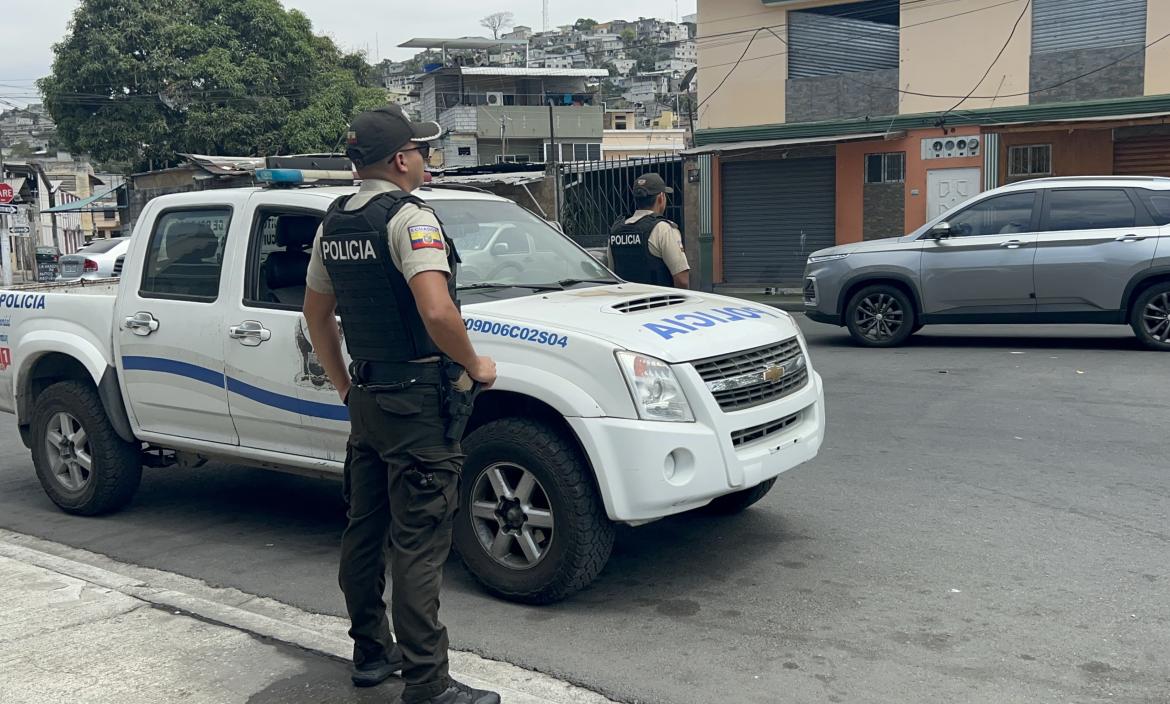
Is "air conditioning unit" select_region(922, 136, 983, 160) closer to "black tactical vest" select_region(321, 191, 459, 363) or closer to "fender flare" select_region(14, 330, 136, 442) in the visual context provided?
"fender flare" select_region(14, 330, 136, 442)

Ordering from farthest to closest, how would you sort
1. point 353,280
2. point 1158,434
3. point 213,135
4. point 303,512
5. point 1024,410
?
point 213,135 → point 1024,410 → point 1158,434 → point 303,512 → point 353,280

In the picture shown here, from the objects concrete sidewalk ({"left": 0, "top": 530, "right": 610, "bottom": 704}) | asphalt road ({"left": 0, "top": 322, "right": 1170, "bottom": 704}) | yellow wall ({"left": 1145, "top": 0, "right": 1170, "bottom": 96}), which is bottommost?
asphalt road ({"left": 0, "top": 322, "right": 1170, "bottom": 704})

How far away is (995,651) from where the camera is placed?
152 inches

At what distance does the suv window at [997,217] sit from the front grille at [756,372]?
7166 mm

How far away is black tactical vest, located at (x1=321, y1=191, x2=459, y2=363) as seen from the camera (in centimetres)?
338

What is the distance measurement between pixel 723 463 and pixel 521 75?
49.6 metres

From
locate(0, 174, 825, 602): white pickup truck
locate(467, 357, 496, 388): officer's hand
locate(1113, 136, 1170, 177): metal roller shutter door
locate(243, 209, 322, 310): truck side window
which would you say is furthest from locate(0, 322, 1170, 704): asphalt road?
locate(1113, 136, 1170, 177): metal roller shutter door

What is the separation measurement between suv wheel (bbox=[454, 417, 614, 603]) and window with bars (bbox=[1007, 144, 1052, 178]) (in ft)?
62.8

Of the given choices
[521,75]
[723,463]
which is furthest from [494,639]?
[521,75]

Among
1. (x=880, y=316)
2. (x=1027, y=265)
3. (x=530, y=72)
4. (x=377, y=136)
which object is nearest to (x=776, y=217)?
(x=880, y=316)

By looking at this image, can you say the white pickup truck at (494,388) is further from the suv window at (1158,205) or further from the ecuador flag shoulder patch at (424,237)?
the suv window at (1158,205)

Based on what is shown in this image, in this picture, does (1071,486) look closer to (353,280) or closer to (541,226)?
(541,226)

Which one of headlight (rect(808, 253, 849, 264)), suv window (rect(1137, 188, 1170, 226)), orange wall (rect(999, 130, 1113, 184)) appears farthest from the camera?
orange wall (rect(999, 130, 1113, 184))

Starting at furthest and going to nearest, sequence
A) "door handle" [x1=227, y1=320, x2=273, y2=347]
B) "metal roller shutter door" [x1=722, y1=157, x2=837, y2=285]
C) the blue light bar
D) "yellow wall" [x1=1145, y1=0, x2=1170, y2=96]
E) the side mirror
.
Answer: "metal roller shutter door" [x1=722, y1=157, x2=837, y2=285] < "yellow wall" [x1=1145, y1=0, x2=1170, y2=96] < the side mirror < the blue light bar < "door handle" [x1=227, y1=320, x2=273, y2=347]
